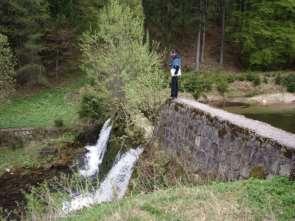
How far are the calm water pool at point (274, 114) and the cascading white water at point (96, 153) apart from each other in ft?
24.4

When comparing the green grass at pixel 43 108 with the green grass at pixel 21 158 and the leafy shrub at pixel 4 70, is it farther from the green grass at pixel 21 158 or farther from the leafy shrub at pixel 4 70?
the green grass at pixel 21 158

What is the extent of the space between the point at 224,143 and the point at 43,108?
22.3m

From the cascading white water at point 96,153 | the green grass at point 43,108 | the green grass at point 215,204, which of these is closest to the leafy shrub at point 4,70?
the green grass at point 43,108

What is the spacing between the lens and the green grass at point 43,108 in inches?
1214

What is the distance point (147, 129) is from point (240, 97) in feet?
52.9

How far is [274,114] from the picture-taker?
93.2 ft

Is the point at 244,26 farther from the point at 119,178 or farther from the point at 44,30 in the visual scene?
the point at 119,178

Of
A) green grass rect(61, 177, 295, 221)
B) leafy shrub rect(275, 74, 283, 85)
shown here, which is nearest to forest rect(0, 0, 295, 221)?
green grass rect(61, 177, 295, 221)

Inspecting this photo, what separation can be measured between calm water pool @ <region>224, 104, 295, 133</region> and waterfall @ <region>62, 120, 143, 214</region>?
728 centimetres

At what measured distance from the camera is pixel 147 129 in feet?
69.1

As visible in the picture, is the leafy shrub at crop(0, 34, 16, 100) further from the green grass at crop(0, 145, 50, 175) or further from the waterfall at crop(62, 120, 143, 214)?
the waterfall at crop(62, 120, 143, 214)

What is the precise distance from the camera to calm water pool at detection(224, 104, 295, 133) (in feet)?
80.0

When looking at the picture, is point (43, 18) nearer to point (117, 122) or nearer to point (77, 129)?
point (77, 129)

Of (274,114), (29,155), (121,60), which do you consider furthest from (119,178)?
(274,114)
